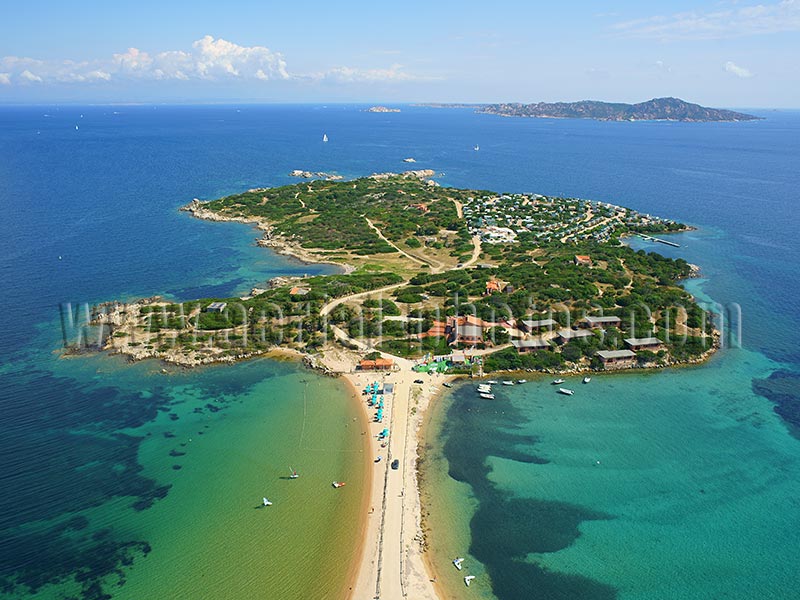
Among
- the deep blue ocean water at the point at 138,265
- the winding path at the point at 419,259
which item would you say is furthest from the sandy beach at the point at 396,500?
the winding path at the point at 419,259

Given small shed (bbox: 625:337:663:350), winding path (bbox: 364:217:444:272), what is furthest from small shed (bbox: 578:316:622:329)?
winding path (bbox: 364:217:444:272)

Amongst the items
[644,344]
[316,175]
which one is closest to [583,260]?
[644,344]

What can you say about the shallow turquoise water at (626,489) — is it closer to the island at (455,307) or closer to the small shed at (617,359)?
the small shed at (617,359)

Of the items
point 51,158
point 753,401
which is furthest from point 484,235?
point 51,158

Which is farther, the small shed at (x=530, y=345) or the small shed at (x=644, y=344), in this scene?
the small shed at (x=644, y=344)

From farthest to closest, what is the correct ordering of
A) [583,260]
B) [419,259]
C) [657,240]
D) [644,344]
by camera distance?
[657,240]
[419,259]
[583,260]
[644,344]

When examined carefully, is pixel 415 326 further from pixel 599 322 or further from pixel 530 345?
pixel 599 322

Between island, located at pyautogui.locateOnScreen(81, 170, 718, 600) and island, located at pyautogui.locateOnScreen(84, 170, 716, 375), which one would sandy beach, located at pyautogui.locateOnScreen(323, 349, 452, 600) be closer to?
island, located at pyautogui.locateOnScreen(81, 170, 718, 600)
